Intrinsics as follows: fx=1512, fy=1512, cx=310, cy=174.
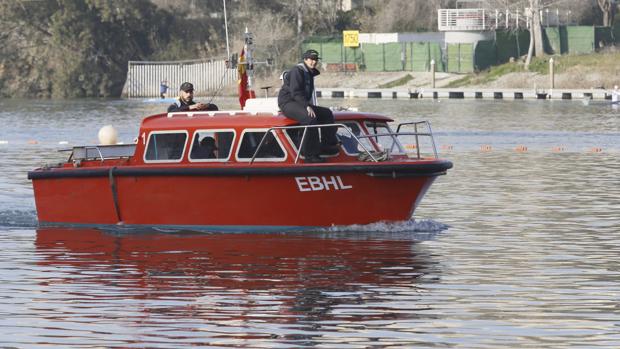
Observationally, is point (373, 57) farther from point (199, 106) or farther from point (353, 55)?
point (199, 106)

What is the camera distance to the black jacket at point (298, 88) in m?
23.2

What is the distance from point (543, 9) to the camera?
98125mm

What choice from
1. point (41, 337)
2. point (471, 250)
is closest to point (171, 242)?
point (471, 250)

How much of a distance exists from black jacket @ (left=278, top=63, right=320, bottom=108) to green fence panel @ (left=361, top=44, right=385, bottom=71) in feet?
233

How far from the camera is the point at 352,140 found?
23562mm

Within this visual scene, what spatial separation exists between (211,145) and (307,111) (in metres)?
1.71

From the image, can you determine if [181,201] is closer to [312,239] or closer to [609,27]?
[312,239]

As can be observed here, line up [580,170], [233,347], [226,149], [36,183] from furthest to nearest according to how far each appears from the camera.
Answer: [580,170], [36,183], [226,149], [233,347]

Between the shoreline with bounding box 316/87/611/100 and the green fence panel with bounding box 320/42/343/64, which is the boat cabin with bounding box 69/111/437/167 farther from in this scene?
the green fence panel with bounding box 320/42/343/64

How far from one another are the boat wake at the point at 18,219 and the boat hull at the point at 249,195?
1.58 m

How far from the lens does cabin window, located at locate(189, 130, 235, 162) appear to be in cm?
2347

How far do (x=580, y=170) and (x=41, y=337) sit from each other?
73.9 feet

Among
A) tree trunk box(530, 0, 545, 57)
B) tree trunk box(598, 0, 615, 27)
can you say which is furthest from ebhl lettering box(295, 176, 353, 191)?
tree trunk box(598, 0, 615, 27)

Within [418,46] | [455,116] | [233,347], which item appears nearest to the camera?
[233,347]
